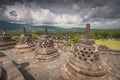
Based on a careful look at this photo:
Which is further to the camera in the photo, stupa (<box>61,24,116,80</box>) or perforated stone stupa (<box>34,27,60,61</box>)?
perforated stone stupa (<box>34,27,60,61</box>)

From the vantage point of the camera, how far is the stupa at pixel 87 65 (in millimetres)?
7480

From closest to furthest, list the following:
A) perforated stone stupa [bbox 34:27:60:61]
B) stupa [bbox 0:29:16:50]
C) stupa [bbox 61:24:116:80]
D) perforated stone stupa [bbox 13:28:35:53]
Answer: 1. stupa [bbox 61:24:116:80]
2. perforated stone stupa [bbox 34:27:60:61]
3. perforated stone stupa [bbox 13:28:35:53]
4. stupa [bbox 0:29:16:50]

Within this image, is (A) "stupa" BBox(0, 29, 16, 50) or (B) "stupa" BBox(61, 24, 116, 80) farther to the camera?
(A) "stupa" BBox(0, 29, 16, 50)

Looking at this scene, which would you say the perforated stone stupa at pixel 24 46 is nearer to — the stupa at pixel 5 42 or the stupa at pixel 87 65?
the stupa at pixel 5 42

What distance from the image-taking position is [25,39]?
2014 cm

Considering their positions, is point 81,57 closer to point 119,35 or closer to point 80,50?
point 80,50

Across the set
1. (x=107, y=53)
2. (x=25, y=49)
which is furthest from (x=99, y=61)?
(x=25, y=49)

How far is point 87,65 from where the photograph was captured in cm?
787

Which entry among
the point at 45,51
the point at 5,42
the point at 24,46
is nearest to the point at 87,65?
the point at 45,51

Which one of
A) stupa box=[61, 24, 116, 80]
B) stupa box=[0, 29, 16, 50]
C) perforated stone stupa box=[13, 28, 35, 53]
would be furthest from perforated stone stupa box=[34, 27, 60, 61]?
stupa box=[0, 29, 16, 50]

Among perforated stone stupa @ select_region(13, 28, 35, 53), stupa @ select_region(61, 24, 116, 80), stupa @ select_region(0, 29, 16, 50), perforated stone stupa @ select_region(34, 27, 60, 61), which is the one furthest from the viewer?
stupa @ select_region(0, 29, 16, 50)

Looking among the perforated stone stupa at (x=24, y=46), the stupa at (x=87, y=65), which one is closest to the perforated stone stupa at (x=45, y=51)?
the stupa at (x=87, y=65)

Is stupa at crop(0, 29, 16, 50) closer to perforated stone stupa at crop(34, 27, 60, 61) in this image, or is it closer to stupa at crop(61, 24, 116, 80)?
perforated stone stupa at crop(34, 27, 60, 61)

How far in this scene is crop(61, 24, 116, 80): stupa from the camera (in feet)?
24.5
